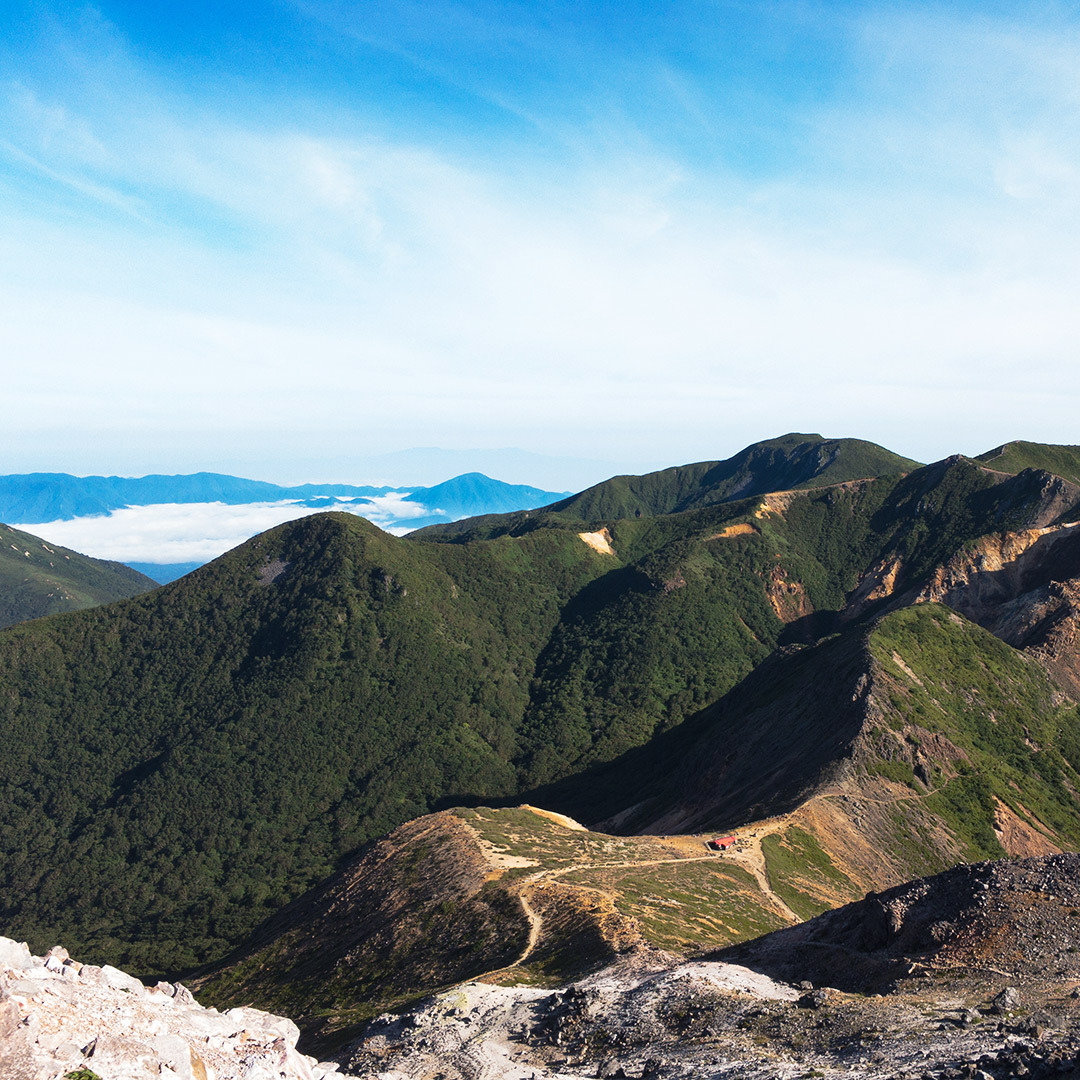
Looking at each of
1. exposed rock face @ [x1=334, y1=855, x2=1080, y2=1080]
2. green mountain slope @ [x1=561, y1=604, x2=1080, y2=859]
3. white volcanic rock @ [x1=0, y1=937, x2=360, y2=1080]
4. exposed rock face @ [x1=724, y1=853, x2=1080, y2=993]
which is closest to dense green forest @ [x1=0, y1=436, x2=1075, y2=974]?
green mountain slope @ [x1=561, y1=604, x2=1080, y2=859]

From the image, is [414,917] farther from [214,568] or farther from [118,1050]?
[214,568]

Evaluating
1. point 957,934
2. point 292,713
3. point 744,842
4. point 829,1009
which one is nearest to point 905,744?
point 744,842

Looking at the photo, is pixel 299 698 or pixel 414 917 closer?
pixel 414 917

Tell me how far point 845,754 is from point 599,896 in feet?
130

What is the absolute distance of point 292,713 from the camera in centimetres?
16800

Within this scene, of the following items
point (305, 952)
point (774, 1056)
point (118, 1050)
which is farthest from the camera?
point (305, 952)

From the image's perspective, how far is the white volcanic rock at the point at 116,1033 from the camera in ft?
67.5

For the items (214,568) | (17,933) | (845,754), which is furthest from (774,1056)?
(214,568)

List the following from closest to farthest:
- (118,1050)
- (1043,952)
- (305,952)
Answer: (118,1050) < (1043,952) < (305,952)

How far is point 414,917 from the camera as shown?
59688mm

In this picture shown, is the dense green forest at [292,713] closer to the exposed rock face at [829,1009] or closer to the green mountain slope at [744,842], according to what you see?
the green mountain slope at [744,842]

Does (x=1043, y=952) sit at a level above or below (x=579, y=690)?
above

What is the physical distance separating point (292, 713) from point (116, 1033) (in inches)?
6031

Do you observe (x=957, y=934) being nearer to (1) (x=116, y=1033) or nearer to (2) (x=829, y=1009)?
(2) (x=829, y=1009)
